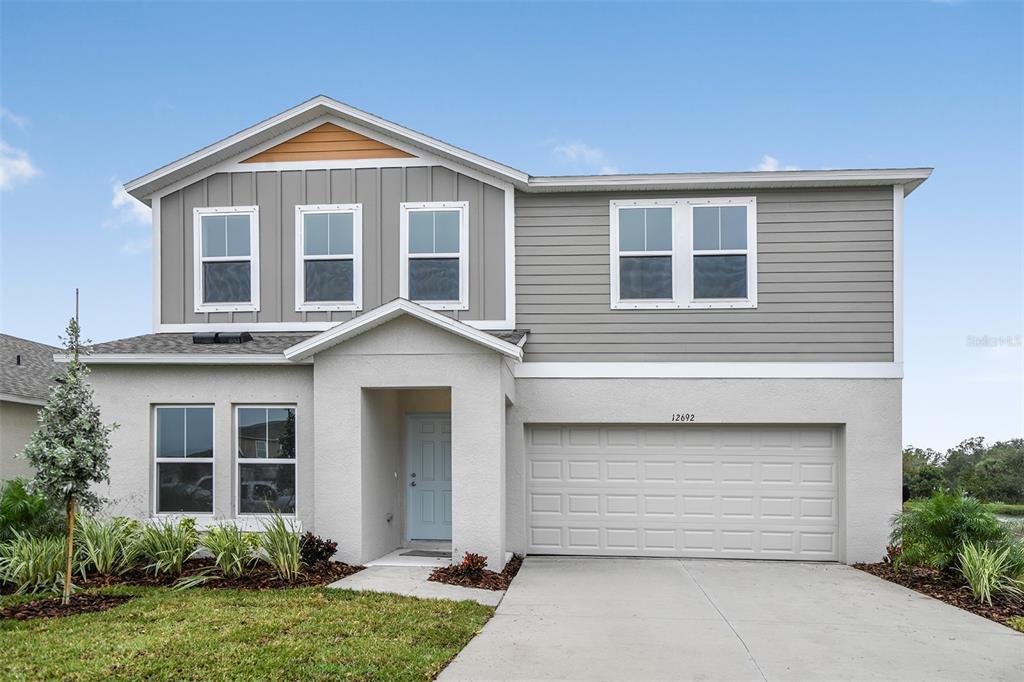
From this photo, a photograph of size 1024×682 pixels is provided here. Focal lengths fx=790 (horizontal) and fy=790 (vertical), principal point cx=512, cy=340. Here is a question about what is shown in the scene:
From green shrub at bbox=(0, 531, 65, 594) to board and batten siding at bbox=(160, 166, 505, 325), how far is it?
180 inches

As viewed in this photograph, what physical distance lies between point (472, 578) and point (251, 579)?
272 centimetres

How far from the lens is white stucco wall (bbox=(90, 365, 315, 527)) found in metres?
11.7

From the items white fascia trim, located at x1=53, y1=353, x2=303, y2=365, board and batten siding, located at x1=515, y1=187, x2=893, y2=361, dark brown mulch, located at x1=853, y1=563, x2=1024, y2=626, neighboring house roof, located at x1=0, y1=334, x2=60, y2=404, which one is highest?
board and batten siding, located at x1=515, y1=187, x2=893, y2=361

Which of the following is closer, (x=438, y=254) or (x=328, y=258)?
(x=438, y=254)

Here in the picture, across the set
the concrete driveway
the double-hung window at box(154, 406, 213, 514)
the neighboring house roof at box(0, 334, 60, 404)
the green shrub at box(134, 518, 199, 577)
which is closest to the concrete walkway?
the concrete driveway

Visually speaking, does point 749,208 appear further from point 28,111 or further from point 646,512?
point 28,111

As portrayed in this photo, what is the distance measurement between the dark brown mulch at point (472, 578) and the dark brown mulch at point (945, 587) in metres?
5.38

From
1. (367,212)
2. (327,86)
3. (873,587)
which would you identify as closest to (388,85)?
(327,86)

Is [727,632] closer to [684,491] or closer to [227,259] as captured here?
[684,491]

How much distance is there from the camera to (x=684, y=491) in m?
12.8

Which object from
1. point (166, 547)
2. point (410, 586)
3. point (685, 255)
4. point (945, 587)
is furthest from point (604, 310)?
point (166, 547)

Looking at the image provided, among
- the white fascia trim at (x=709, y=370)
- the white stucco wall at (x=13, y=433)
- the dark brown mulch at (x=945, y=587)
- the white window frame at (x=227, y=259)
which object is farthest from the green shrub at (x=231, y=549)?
→ the dark brown mulch at (x=945, y=587)

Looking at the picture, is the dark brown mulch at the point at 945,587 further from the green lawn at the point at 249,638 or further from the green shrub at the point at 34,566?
the green shrub at the point at 34,566

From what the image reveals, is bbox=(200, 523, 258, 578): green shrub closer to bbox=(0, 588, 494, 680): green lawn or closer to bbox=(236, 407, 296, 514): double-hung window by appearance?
bbox=(0, 588, 494, 680): green lawn
